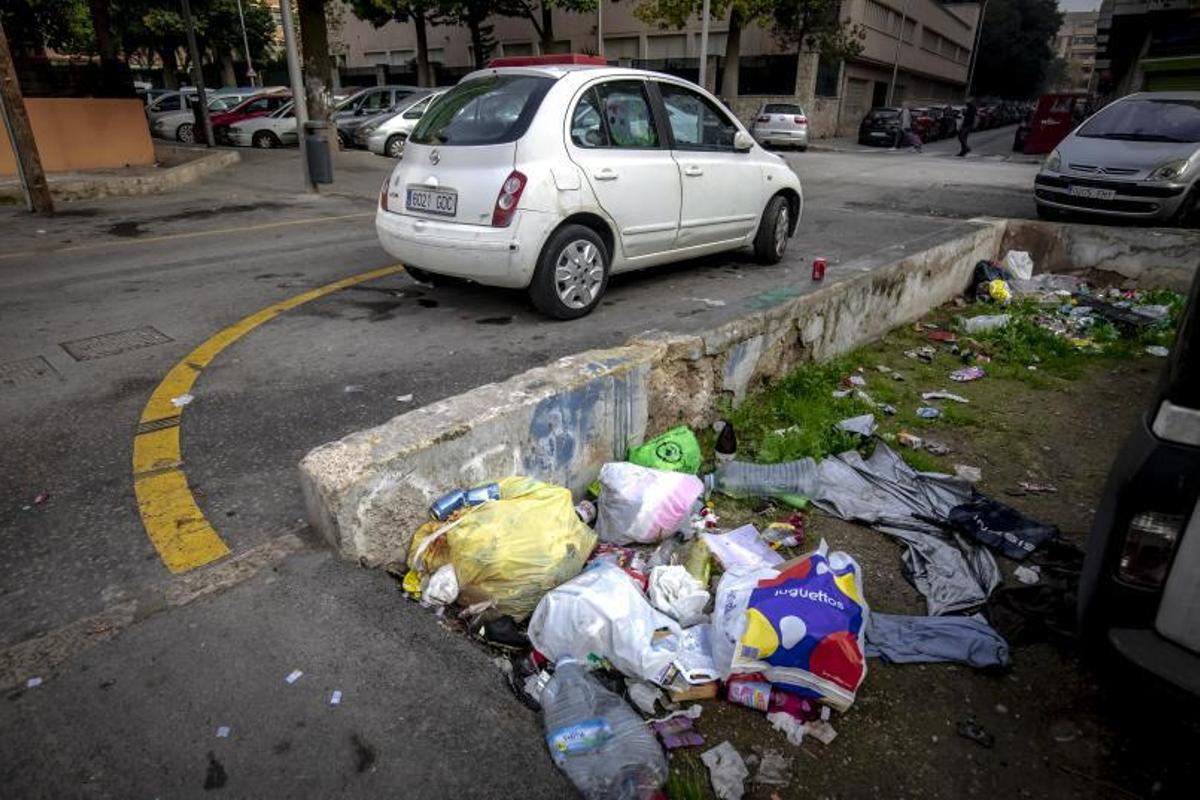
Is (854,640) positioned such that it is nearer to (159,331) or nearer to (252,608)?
(252,608)

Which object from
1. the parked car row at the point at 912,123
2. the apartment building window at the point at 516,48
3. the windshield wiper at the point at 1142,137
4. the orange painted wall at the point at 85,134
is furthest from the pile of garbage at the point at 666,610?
the apartment building window at the point at 516,48

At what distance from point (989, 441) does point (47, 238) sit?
9.88 meters

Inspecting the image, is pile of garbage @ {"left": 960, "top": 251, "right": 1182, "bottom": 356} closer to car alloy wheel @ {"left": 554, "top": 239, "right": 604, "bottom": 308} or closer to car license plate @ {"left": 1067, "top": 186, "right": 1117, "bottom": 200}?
car license plate @ {"left": 1067, "top": 186, "right": 1117, "bottom": 200}

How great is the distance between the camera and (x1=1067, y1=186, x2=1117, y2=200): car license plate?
864cm

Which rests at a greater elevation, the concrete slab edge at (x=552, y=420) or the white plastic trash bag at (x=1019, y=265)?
the concrete slab edge at (x=552, y=420)

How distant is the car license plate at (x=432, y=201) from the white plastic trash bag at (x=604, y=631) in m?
3.12

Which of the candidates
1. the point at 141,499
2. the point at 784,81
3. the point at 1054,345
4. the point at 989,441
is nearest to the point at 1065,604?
the point at 989,441

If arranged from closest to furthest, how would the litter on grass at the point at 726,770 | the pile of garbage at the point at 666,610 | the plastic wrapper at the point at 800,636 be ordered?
the litter on grass at the point at 726,770
the pile of garbage at the point at 666,610
the plastic wrapper at the point at 800,636

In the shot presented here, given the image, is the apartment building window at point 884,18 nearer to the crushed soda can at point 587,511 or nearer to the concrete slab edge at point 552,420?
the concrete slab edge at point 552,420

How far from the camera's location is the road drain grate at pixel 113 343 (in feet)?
15.1

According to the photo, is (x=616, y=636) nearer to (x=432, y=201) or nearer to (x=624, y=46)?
(x=432, y=201)

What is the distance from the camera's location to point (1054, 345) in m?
6.39

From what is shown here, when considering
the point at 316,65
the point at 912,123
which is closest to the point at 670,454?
the point at 316,65

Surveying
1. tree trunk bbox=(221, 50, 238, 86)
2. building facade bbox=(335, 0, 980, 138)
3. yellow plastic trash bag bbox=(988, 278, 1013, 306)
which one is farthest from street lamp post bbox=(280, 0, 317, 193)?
tree trunk bbox=(221, 50, 238, 86)
